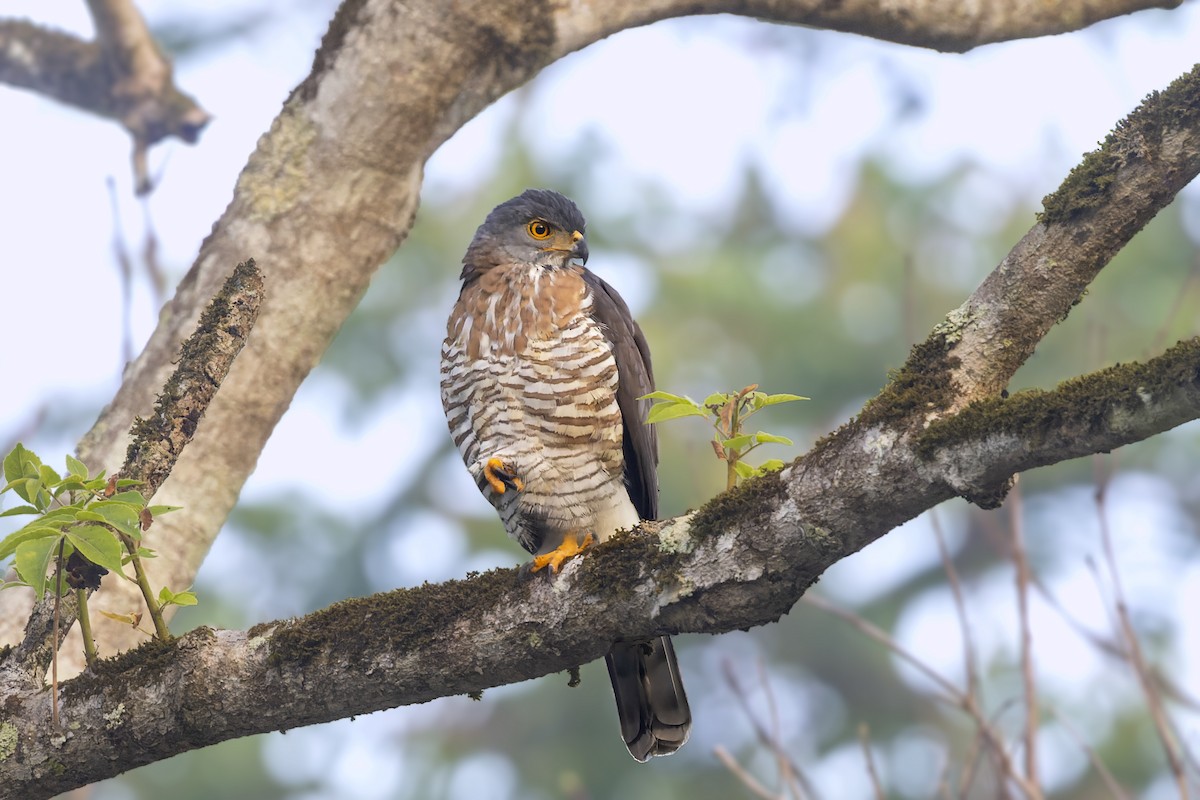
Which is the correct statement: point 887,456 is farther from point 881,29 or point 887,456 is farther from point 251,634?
point 881,29

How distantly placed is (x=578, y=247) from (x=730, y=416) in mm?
1881

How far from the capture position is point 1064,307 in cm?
230

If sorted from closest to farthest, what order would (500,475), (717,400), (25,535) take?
(25,535)
(717,400)
(500,475)

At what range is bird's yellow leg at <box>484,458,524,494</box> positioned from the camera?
3.91 m

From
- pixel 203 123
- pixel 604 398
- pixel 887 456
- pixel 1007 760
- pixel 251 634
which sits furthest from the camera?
pixel 203 123

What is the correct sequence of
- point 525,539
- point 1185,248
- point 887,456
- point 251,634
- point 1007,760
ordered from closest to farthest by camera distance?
point 887,456 → point 251,634 → point 1007,760 → point 525,539 → point 1185,248

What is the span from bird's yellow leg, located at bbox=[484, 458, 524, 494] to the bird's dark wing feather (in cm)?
37

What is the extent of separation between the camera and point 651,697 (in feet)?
11.7

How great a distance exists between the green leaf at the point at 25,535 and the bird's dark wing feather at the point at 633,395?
6.40ft

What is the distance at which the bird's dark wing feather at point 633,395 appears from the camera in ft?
12.9

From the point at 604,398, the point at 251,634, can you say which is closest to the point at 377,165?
the point at 604,398

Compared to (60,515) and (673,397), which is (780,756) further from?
(60,515)

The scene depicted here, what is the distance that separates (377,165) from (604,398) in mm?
1045

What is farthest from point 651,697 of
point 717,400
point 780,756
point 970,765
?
point 717,400
